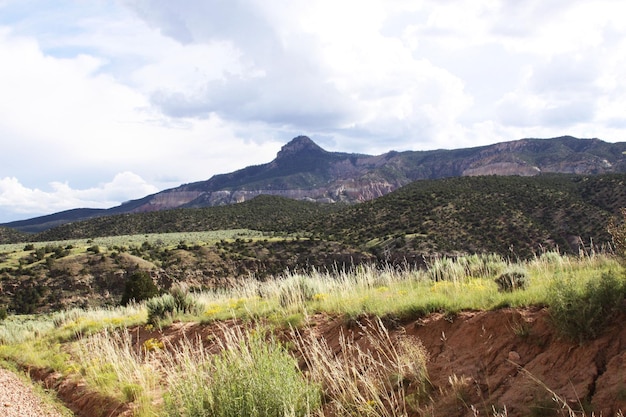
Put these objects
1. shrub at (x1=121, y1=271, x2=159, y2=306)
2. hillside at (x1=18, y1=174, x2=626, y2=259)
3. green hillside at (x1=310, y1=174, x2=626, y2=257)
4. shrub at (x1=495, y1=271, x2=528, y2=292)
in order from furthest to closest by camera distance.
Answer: hillside at (x1=18, y1=174, x2=626, y2=259) < green hillside at (x1=310, y1=174, x2=626, y2=257) < shrub at (x1=121, y1=271, x2=159, y2=306) < shrub at (x1=495, y1=271, x2=528, y2=292)

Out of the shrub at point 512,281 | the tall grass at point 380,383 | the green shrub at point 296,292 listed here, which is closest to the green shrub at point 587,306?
the tall grass at point 380,383

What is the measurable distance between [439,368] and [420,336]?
3.03 ft

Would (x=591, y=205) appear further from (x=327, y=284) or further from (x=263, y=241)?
(x=327, y=284)

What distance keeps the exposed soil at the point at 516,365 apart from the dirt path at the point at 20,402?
683 centimetres

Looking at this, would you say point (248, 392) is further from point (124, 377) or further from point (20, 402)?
point (20, 402)

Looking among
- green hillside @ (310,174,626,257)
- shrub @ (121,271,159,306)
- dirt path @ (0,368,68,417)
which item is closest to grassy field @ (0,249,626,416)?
dirt path @ (0,368,68,417)

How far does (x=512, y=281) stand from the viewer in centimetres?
745

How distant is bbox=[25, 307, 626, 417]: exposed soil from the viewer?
431cm

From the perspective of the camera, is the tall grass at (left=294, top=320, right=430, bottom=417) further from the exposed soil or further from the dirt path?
the dirt path

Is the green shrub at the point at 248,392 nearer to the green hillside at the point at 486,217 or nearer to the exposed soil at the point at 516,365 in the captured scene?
the exposed soil at the point at 516,365

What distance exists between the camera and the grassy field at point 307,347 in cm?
506

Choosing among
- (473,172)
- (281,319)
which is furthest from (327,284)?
(473,172)

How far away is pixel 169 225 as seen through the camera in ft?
260

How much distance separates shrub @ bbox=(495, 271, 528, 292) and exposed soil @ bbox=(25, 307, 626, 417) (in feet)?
4.69
